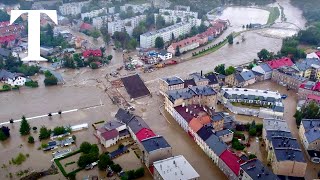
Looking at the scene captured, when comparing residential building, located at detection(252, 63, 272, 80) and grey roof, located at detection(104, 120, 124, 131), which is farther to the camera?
residential building, located at detection(252, 63, 272, 80)

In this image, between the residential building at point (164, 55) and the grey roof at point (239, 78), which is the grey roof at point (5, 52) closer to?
the residential building at point (164, 55)

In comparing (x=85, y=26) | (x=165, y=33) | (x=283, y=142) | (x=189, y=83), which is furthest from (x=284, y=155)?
(x=85, y=26)

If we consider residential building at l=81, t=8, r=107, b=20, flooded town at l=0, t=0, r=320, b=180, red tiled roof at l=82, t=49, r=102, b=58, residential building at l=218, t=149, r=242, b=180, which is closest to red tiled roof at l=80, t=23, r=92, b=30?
flooded town at l=0, t=0, r=320, b=180

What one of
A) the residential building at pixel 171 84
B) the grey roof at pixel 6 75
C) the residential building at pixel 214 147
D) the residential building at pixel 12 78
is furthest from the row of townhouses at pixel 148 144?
the grey roof at pixel 6 75

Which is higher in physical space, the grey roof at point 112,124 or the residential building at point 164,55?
the residential building at point 164,55

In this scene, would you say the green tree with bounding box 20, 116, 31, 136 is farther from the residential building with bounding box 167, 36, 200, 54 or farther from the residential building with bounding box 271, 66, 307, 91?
the residential building with bounding box 271, 66, 307, 91

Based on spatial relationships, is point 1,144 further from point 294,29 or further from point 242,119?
point 294,29

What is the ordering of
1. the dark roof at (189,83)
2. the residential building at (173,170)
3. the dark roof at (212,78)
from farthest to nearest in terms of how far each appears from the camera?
the dark roof at (212,78), the dark roof at (189,83), the residential building at (173,170)

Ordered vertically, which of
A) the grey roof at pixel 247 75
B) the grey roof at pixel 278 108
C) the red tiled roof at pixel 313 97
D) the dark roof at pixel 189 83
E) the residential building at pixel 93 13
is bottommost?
the grey roof at pixel 278 108
